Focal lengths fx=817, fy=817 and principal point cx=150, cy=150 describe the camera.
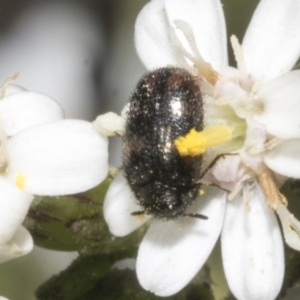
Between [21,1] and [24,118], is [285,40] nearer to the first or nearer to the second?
[24,118]

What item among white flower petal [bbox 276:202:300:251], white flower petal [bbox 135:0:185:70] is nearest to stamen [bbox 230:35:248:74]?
white flower petal [bbox 135:0:185:70]

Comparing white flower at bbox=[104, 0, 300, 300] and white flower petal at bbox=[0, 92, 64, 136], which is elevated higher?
white flower petal at bbox=[0, 92, 64, 136]

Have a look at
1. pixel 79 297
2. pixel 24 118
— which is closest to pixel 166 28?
pixel 24 118

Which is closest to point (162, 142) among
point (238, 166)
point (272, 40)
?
point (238, 166)

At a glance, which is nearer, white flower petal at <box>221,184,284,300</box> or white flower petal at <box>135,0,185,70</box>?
white flower petal at <box>221,184,284,300</box>

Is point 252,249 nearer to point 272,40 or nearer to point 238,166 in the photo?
point 238,166

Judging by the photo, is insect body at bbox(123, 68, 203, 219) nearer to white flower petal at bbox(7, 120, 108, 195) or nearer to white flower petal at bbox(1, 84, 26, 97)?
white flower petal at bbox(7, 120, 108, 195)

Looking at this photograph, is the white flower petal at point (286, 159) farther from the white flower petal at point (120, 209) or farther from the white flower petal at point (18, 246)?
the white flower petal at point (18, 246)
